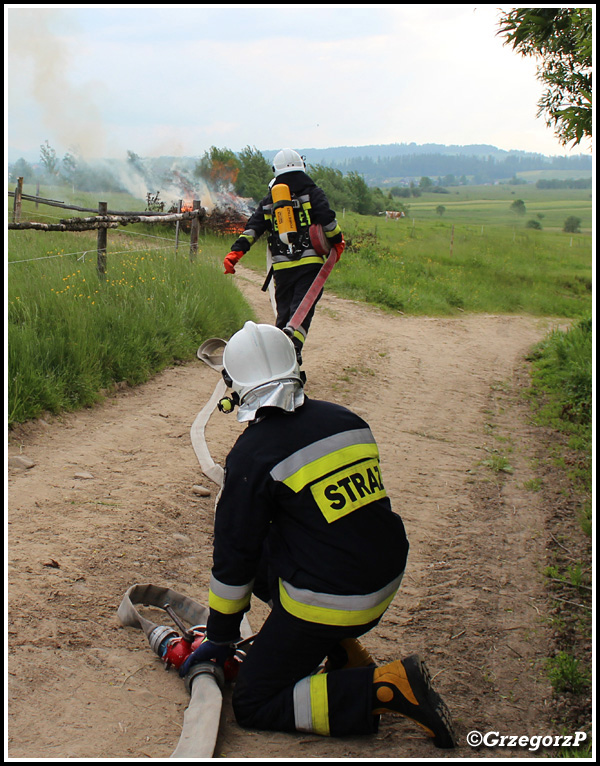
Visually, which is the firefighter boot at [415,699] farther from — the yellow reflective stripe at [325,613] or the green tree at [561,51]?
the green tree at [561,51]

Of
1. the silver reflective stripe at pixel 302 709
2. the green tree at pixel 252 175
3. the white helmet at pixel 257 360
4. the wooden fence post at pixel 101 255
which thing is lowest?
the silver reflective stripe at pixel 302 709

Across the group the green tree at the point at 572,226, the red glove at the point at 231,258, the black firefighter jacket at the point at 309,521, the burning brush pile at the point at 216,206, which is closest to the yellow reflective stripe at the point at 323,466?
the black firefighter jacket at the point at 309,521

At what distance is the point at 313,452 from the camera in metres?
2.72

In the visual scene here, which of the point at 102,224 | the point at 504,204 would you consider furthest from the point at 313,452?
the point at 504,204

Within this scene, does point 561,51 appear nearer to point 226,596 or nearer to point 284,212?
point 284,212

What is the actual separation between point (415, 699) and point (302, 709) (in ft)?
1.50

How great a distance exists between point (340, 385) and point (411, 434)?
1.35 metres

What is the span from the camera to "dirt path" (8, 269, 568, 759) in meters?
2.79

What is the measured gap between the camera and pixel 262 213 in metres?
6.91

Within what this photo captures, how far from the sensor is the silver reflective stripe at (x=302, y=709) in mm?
2793

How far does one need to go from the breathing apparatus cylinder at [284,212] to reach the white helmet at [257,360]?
387 centimetres

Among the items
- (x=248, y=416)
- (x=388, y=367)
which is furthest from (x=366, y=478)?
(x=388, y=367)

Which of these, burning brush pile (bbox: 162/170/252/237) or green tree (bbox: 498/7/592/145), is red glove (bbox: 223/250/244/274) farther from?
burning brush pile (bbox: 162/170/252/237)

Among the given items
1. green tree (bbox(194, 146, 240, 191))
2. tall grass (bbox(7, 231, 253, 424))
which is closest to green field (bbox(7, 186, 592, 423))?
tall grass (bbox(7, 231, 253, 424))
